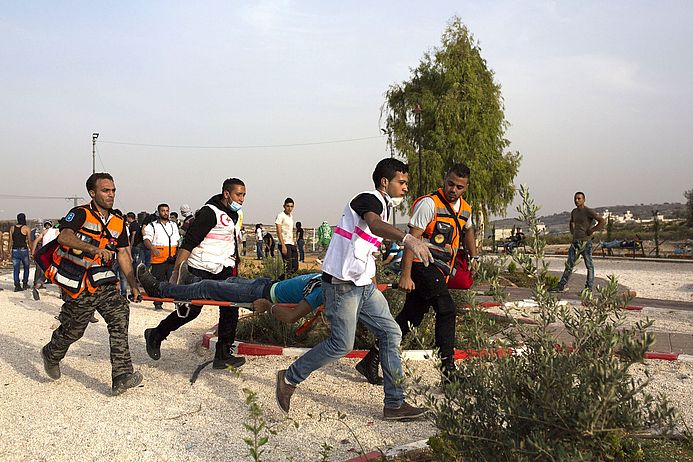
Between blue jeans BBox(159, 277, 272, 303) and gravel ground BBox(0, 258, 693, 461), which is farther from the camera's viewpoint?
blue jeans BBox(159, 277, 272, 303)

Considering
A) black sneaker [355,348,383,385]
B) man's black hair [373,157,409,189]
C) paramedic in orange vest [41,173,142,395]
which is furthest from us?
black sneaker [355,348,383,385]

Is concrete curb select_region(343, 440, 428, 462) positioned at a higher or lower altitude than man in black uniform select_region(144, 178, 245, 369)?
lower

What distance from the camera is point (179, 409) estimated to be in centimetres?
540

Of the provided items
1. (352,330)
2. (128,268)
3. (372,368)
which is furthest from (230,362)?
(352,330)

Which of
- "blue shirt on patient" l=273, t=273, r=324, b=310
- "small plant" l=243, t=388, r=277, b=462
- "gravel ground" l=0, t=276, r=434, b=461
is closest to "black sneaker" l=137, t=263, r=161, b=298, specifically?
"gravel ground" l=0, t=276, r=434, b=461

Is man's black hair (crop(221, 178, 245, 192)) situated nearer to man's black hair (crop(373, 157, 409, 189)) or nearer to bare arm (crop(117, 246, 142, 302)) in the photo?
bare arm (crop(117, 246, 142, 302))

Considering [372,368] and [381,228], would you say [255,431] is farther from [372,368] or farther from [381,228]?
[372,368]

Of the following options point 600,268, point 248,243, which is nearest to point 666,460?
point 600,268

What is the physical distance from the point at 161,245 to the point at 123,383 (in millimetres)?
6085

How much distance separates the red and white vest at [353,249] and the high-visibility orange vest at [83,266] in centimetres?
226

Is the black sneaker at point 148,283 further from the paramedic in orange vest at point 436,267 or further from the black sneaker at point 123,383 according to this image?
the paramedic in orange vest at point 436,267

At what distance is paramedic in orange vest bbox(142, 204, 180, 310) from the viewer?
11.6 m

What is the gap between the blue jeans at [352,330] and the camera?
4.93 meters

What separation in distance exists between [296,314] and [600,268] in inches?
739
